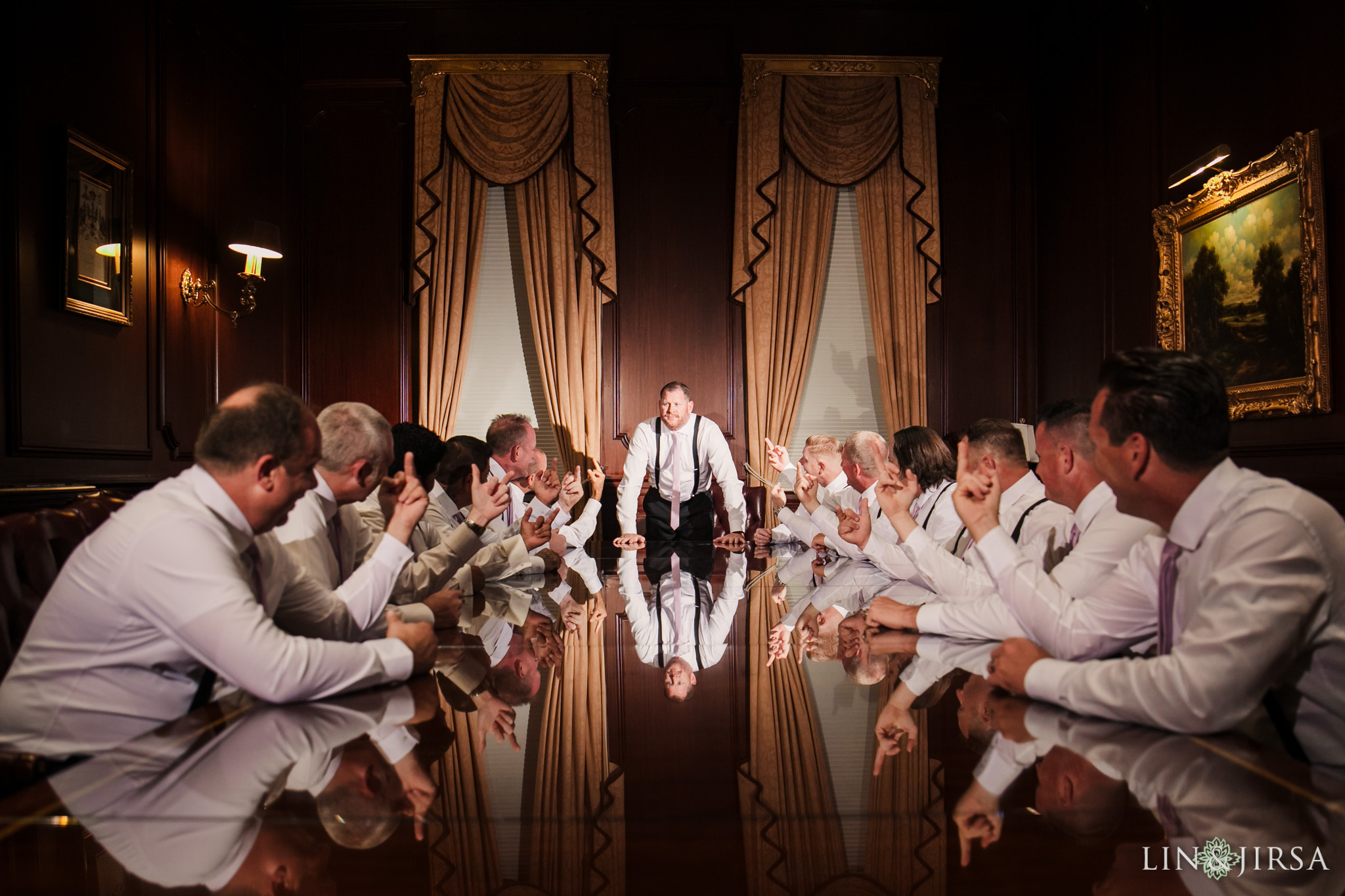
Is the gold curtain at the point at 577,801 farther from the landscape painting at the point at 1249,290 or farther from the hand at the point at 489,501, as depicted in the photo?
the landscape painting at the point at 1249,290

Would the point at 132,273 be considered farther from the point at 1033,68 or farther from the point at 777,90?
the point at 1033,68

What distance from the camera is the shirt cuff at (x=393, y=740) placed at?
41.4 inches

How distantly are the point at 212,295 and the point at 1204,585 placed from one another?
5563 mm

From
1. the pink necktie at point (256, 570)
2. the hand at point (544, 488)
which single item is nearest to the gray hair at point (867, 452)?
the hand at point (544, 488)

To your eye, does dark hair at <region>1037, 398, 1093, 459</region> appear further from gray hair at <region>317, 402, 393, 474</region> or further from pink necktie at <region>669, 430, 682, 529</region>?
pink necktie at <region>669, 430, 682, 529</region>

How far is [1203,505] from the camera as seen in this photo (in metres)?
1.25

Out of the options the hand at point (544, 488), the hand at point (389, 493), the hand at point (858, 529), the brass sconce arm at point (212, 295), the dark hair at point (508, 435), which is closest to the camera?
the hand at point (389, 493)

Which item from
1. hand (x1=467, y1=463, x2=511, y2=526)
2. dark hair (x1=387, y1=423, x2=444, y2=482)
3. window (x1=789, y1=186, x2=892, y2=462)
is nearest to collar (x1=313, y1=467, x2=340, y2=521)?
hand (x1=467, y1=463, x2=511, y2=526)

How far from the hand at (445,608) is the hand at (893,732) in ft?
3.54

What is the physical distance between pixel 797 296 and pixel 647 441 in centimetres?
177

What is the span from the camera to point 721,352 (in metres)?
6.59

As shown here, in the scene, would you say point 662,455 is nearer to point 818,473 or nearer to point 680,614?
point 818,473

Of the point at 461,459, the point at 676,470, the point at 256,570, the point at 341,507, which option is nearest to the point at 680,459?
the point at 676,470

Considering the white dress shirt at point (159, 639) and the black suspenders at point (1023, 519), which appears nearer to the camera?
the white dress shirt at point (159, 639)
